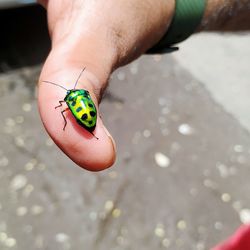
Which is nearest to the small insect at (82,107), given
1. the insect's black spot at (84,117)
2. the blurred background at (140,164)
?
the insect's black spot at (84,117)

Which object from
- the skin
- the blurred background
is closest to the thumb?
the skin

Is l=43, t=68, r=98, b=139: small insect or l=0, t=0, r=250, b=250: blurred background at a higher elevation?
l=43, t=68, r=98, b=139: small insect

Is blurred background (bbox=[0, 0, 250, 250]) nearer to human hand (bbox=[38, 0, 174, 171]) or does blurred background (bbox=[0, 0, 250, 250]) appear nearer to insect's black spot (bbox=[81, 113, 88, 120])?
human hand (bbox=[38, 0, 174, 171])

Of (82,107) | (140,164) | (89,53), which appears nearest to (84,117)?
(82,107)

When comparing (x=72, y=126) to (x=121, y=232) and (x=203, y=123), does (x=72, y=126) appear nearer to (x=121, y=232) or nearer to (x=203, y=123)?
(x=121, y=232)

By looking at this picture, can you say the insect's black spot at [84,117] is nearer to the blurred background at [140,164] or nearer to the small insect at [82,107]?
the small insect at [82,107]

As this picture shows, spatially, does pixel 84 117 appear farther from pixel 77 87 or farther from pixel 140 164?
pixel 140 164

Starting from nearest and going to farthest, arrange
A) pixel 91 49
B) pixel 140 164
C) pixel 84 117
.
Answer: pixel 84 117 < pixel 91 49 < pixel 140 164

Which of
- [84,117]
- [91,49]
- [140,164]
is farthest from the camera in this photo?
[140,164]

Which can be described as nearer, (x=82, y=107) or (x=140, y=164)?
(x=82, y=107)
